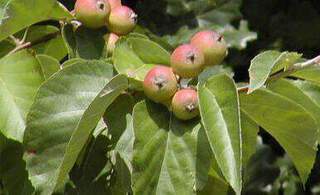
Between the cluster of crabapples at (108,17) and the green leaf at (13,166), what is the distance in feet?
0.72

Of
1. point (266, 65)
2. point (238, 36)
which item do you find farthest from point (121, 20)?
point (238, 36)

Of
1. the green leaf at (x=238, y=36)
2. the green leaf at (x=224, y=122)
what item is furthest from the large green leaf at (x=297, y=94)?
the green leaf at (x=238, y=36)

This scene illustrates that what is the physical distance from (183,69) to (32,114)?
226 mm

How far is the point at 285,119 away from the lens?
1215 mm

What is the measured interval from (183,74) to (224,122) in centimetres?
12

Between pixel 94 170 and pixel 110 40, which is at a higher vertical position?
pixel 110 40

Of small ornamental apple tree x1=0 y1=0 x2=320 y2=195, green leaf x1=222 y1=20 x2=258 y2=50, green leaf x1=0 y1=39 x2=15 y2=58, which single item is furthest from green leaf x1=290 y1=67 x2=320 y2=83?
green leaf x1=222 y1=20 x2=258 y2=50

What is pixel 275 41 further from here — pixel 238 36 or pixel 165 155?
pixel 165 155

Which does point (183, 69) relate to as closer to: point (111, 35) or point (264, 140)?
point (111, 35)

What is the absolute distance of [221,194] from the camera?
131cm

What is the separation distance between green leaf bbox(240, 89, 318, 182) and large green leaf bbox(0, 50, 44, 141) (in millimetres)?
341

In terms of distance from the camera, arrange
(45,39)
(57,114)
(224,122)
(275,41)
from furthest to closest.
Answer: (275,41) < (45,39) < (57,114) < (224,122)

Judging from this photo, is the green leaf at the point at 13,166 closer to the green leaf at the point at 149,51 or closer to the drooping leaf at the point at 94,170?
the drooping leaf at the point at 94,170

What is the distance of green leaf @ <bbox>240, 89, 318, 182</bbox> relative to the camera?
3.88 feet
